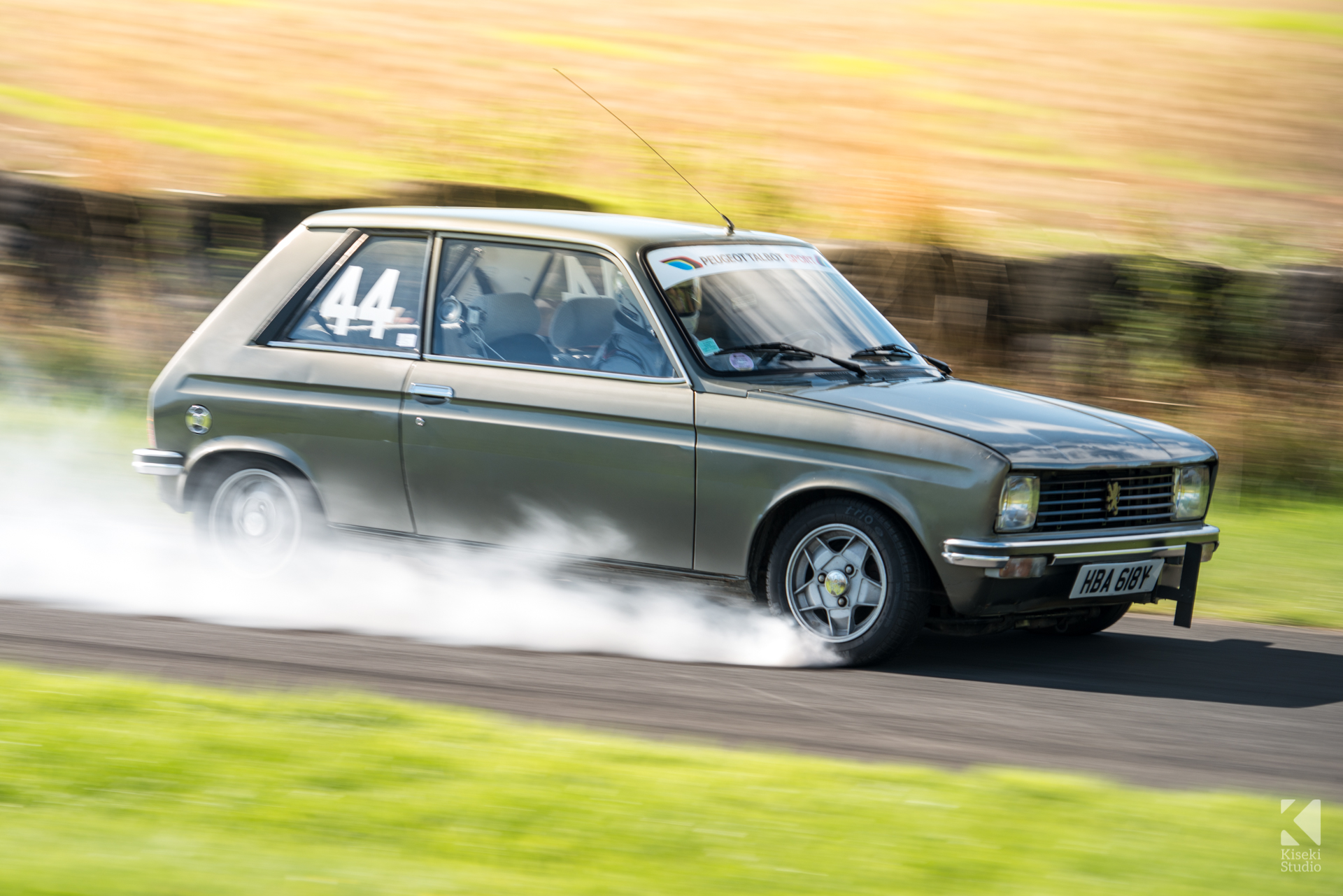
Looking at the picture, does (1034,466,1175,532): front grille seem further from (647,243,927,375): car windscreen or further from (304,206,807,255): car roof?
(304,206,807,255): car roof

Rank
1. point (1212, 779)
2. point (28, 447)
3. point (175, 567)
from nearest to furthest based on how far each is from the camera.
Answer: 1. point (1212, 779)
2. point (175, 567)
3. point (28, 447)

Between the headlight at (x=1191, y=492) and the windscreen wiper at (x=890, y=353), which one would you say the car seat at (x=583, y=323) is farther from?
the headlight at (x=1191, y=492)

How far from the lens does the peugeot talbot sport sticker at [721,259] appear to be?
6.72 m

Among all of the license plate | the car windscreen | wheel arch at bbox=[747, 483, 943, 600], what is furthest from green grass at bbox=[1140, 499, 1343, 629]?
wheel arch at bbox=[747, 483, 943, 600]

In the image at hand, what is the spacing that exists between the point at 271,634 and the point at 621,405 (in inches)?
70.2

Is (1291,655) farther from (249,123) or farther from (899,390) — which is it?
(249,123)

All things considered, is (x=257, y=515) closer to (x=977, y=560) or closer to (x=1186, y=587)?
(x=977, y=560)

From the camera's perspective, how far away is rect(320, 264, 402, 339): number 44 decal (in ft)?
23.2

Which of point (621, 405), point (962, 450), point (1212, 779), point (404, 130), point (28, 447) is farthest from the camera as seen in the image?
point (404, 130)

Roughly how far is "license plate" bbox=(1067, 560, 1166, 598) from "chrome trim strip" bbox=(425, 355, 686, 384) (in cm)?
178

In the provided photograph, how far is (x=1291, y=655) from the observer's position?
6828mm

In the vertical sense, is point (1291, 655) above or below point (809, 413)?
below

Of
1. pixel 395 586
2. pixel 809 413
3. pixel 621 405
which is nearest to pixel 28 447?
pixel 395 586

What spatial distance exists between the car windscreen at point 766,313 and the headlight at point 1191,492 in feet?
4.12
